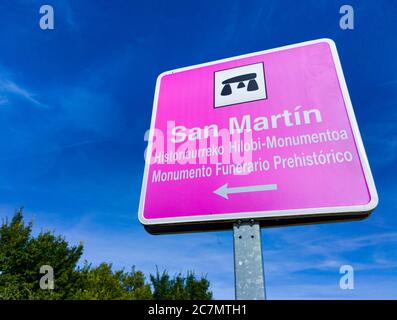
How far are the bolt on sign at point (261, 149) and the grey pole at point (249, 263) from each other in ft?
0.35

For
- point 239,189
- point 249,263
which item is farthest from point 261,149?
point 249,263

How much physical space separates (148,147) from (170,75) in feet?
3.03

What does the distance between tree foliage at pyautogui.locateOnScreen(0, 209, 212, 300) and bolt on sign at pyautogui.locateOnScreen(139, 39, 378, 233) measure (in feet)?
75.6

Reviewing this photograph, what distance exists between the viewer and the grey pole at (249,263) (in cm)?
169

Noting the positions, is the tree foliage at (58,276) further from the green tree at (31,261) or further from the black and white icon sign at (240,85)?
the black and white icon sign at (240,85)

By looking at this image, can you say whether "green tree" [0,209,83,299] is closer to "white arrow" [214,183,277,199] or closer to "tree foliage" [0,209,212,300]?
"tree foliage" [0,209,212,300]

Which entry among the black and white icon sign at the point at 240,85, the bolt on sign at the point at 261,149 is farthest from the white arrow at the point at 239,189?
the black and white icon sign at the point at 240,85

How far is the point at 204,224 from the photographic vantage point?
6.72 ft

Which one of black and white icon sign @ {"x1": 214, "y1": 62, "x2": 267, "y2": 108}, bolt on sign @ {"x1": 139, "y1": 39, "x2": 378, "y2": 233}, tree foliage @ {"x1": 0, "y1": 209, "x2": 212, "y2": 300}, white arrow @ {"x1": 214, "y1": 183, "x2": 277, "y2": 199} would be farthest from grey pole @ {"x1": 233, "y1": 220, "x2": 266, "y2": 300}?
tree foliage @ {"x1": 0, "y1": 209, "x2": 212, "y2": 300}

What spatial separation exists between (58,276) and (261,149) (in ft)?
94.7

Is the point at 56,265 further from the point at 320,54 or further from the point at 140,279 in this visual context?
the point at 320,54

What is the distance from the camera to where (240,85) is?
251cm
